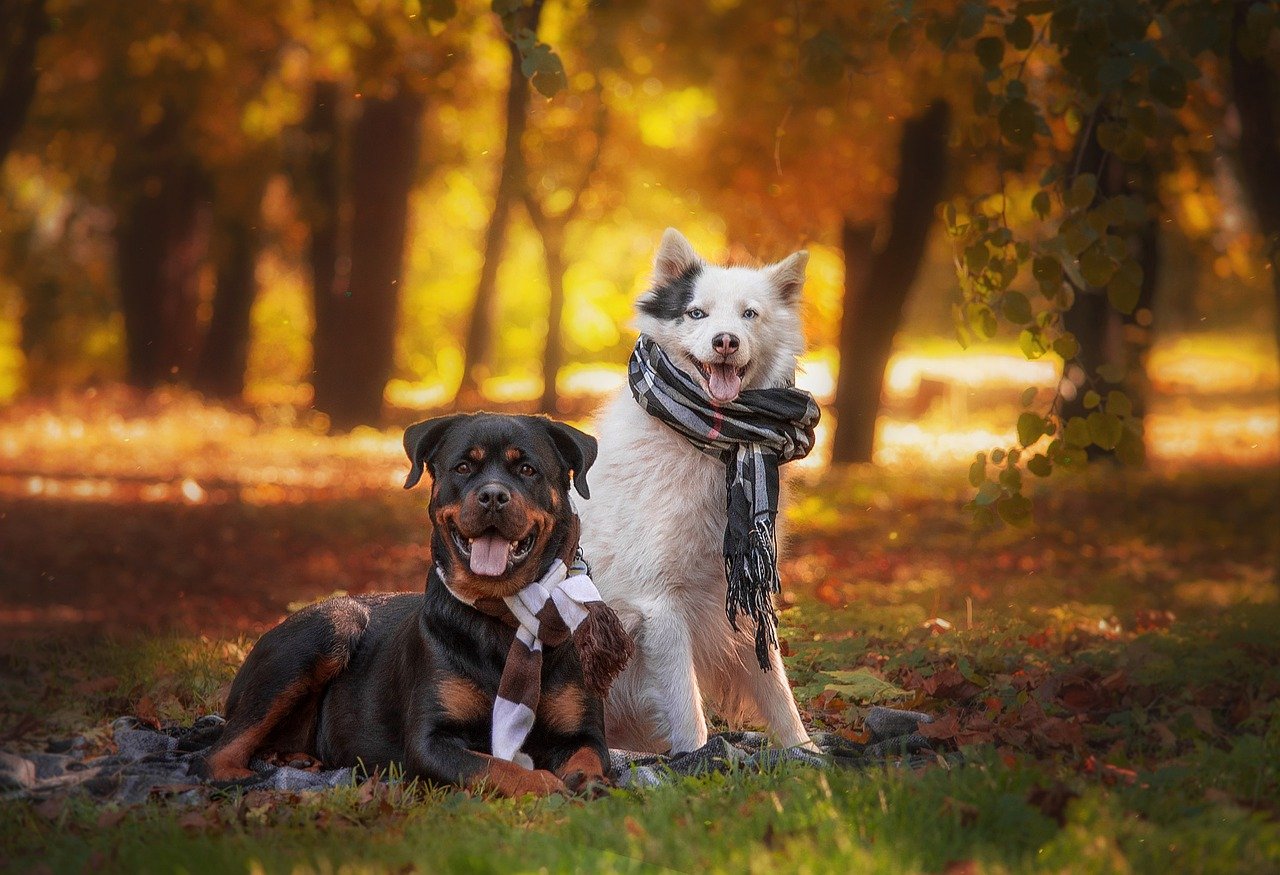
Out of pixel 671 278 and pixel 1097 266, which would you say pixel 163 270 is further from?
pixel 1097 266

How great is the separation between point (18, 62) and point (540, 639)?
359 inches

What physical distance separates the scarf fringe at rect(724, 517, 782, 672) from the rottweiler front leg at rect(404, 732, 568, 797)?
1230 millimetres

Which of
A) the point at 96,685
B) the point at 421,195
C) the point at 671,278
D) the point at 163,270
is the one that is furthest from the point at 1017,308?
the point at 421,195

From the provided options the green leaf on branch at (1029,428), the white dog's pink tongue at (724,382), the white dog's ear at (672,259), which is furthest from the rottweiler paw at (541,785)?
the green leaf on branch at (1029,428)

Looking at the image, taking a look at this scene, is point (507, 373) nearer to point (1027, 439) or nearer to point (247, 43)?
point (247, 43)

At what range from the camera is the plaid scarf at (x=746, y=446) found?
577 cm

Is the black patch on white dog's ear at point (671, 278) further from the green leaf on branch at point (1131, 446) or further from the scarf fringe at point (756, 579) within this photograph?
the green leaf on branch at point (1131, 446)

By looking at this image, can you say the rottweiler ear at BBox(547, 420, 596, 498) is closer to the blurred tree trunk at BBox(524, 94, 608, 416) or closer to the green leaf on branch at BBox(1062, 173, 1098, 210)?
the green leaf on branch at BBox(1062, 173, 1098, 210)

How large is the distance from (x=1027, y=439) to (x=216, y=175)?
20.4m

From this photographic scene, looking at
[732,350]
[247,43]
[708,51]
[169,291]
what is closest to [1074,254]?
[732,350]

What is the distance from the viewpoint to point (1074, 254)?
6125 mm

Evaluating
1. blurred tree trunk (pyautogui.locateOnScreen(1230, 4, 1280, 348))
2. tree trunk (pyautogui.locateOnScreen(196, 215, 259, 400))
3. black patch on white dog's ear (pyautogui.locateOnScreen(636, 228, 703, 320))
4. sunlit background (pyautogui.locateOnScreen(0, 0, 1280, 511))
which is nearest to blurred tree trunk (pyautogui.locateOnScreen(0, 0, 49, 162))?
sunlit background (pyautogui.locateOnScreen(0, 0, 1280, 511))

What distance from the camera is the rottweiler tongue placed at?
16.5ft

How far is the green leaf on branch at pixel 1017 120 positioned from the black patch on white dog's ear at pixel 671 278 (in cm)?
147
